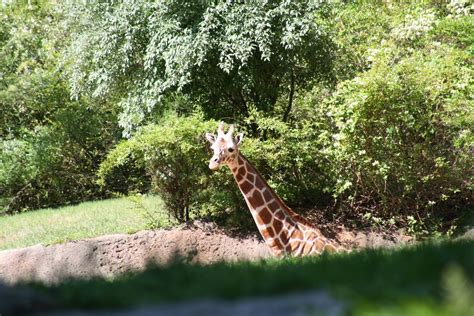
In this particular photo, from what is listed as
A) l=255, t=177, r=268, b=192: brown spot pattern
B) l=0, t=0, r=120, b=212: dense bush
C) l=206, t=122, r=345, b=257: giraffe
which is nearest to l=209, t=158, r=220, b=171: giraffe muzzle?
l=206, t=122, r=345, b=257: giraffe

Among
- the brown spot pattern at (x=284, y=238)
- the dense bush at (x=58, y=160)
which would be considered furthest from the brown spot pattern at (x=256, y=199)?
the dense bush at (x=58, y=160)

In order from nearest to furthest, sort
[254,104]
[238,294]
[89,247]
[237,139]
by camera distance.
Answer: [238,294]
[237,139]
[89,247]
[254,104]

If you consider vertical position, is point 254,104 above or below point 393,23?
below

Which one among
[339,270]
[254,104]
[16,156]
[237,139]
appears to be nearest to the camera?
[339,270]

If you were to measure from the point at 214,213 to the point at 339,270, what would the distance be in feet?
25.7

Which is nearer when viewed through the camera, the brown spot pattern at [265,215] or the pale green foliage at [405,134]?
the brown spot pattern at [265,215]

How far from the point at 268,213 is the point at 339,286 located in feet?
19.9

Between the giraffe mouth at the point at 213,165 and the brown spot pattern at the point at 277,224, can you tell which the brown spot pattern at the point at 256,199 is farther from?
the giraffe mouth at the point at 213,165

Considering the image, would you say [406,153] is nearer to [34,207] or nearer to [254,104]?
[254,104]

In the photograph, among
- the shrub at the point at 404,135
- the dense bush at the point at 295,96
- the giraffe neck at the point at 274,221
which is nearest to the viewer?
the giraffe neck at the point at 274,221

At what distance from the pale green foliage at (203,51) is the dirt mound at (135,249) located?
2.79 metres

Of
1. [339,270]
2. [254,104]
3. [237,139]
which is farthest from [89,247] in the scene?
[339,270]

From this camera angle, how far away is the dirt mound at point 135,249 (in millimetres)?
10734

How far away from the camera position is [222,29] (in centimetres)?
1185
